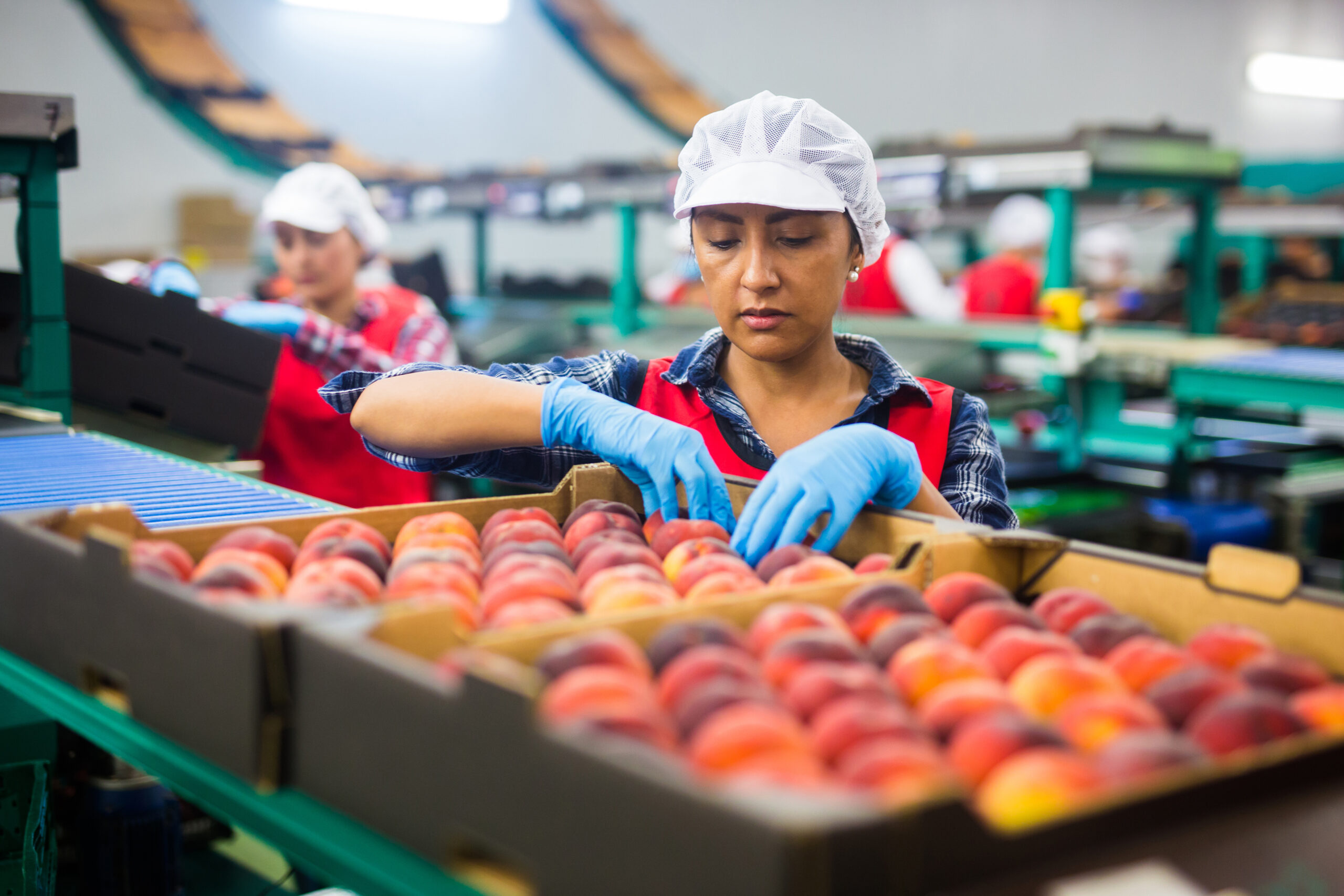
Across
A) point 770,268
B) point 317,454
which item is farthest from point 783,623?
point 317,454

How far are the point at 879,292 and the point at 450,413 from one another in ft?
15.1

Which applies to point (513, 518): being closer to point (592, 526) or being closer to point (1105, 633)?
point (592, 526)

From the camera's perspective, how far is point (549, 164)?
10.3 meters

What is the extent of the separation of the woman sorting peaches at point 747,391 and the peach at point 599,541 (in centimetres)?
20

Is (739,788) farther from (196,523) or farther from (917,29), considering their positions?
(917,29)

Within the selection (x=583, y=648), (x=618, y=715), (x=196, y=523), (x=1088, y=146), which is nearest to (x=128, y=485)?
(x=196, y=523)

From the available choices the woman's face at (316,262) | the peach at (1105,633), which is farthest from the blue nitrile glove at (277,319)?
the peach at (1105,633)

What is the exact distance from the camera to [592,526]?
4.75ft

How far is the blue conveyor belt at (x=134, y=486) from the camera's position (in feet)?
5.38

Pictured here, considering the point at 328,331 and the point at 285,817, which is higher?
the point at 328,331

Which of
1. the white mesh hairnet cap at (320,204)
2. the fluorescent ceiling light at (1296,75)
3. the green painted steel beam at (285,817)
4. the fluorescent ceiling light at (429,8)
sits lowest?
the green painted steel beam at (285,817)

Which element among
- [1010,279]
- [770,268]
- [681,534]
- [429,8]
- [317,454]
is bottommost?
[317,454]

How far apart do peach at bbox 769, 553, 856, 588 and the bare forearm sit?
0.67m

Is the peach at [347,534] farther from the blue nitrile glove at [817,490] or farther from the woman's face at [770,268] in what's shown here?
the woman's face at [770,268]
